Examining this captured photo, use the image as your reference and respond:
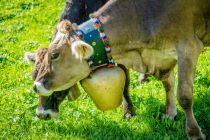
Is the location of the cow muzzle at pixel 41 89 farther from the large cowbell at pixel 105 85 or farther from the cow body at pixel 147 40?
the large cowbell at pixel 105 85

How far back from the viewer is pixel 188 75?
556 cm


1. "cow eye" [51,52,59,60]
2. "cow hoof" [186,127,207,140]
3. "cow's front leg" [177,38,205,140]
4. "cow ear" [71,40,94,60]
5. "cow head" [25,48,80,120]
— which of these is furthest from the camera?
"cow head" [25,48,80,120]

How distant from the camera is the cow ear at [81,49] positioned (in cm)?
512

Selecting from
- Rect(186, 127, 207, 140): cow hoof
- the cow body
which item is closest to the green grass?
Rect(186, 127, 207, 140): cow hoof

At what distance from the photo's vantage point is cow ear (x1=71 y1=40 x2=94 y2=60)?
512 cm

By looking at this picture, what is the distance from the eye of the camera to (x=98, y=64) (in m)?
5.57

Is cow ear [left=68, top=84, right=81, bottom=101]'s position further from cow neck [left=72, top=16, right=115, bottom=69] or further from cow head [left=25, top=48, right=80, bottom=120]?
cow neck [left=72, top=16, right=115, bottom=69]

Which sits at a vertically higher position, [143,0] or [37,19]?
[143,0]

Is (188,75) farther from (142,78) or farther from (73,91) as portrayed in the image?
(142,78)

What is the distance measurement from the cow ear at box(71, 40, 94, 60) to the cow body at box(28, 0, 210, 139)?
7.3 inches

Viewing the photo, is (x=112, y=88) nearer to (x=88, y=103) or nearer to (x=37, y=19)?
(x=88, y=103)

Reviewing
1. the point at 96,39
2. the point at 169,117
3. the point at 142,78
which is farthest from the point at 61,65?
the point at 142,78

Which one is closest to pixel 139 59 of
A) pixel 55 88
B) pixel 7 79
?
pixel 55 88

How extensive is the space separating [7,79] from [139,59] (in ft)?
11.8
